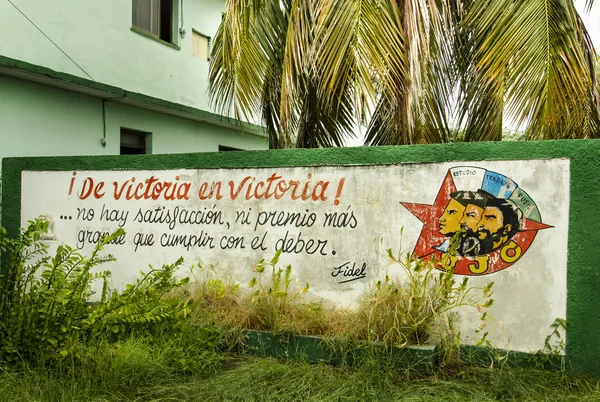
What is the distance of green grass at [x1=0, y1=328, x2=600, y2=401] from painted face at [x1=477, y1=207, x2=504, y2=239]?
108 centimetres

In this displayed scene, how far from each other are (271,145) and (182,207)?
2.56 metres

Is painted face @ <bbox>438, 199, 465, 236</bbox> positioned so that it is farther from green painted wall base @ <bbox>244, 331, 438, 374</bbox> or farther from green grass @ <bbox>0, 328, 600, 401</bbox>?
green grass @ <bbox>0, 328, 600, 401</bbox>

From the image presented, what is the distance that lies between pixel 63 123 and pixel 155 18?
10.4ft

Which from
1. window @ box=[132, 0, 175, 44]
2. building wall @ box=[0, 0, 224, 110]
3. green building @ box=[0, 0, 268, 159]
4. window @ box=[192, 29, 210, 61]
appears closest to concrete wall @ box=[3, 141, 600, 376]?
green building @ box=[0, 0, 268, 159]

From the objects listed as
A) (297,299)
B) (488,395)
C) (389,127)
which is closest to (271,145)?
(389,127)

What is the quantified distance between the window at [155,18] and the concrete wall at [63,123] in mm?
1528

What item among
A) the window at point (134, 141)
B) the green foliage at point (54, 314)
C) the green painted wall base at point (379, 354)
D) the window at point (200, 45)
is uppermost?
the window at point (200, 45)

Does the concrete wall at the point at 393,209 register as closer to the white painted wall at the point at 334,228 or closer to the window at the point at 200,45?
the white painted wall at the point at 334,228

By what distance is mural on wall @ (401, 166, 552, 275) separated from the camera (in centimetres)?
455

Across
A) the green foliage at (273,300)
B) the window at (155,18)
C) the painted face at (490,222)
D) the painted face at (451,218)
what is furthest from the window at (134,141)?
the painted face at (490,222)

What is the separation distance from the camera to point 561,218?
4434 mm

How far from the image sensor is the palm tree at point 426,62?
5.44 m

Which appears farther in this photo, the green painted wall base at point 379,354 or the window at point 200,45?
the window at point 200,45

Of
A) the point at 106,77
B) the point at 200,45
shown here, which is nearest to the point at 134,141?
the point at 106,77
